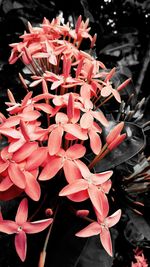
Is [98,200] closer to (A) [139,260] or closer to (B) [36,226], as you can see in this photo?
(B) [36,226]

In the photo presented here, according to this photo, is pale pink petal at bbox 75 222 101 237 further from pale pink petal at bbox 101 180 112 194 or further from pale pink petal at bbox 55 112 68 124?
pale pink petal at bbox 55 112 68 124

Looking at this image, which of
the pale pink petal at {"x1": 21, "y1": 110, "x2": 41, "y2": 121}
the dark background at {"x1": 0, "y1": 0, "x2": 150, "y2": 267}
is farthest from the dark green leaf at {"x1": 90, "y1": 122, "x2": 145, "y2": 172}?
the dark background at {"x1": 0, "y1": 0, "x2": 150, "y2": 267}

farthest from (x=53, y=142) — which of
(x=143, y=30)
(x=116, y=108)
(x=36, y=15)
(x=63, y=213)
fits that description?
(x=143, y=30)

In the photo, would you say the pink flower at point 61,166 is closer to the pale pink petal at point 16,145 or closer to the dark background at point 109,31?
the pale pink petal at point 16,145

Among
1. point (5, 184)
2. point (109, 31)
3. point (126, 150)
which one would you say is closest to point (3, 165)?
point (5, 184)

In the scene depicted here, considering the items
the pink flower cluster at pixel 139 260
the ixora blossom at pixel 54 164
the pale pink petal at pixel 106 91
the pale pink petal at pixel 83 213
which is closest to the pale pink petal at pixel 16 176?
the ixora blossom at pixel 54 164

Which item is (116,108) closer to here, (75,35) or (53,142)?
(75,35)
